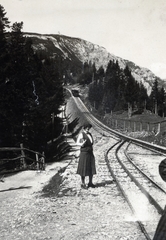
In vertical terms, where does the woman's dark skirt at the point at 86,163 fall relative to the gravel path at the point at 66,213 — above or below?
above

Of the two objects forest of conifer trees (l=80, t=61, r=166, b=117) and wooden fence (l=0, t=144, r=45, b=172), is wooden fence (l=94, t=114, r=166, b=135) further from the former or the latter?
forest of conifer trees (l=80, t=61, r=166, b=117)

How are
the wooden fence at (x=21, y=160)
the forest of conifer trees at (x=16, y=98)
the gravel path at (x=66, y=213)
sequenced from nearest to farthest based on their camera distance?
1. the gravel path at (x=66, y=213)
2. the wooden fence at (x=21, y=160)
3. the forest of conifer trees at (x=16, y=98)

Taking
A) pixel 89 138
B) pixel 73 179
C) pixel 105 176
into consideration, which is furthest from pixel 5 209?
pixel 105 176

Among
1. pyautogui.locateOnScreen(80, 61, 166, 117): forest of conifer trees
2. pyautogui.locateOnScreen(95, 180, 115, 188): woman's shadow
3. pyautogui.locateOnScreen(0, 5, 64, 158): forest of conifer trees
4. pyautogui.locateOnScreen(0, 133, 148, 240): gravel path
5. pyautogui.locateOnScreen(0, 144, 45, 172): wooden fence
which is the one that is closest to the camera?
pyautogui.locateOnScreen(0, 133, 148, 240): gravel path

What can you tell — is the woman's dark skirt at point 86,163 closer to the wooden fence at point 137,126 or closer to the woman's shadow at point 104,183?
the woman's shadow at point 104,183

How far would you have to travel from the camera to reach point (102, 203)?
7.25 meters

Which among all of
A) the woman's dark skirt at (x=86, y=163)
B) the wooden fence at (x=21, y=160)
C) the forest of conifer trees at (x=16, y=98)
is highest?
the forest of conifer trees at (x=16, y=98)

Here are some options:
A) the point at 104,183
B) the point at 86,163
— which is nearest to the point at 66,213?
the point at 86,163

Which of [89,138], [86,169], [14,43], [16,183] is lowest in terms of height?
[16,183]

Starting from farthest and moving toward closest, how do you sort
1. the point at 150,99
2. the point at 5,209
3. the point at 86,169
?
the point at 150,99, the point at 86,169, the point at 5,209

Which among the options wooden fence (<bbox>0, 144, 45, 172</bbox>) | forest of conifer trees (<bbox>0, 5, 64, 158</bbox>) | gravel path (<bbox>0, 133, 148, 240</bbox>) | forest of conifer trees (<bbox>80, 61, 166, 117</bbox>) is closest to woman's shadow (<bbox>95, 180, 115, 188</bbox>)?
gravel path (<bbox>0, 133, 148, 240</bbox>)

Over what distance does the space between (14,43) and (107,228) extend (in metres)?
19.0

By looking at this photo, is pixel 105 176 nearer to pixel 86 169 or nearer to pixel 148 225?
pixel 86 169

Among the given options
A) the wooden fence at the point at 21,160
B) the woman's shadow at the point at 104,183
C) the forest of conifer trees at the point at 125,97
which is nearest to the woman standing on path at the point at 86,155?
the woman's shadow at the point at 104,183
